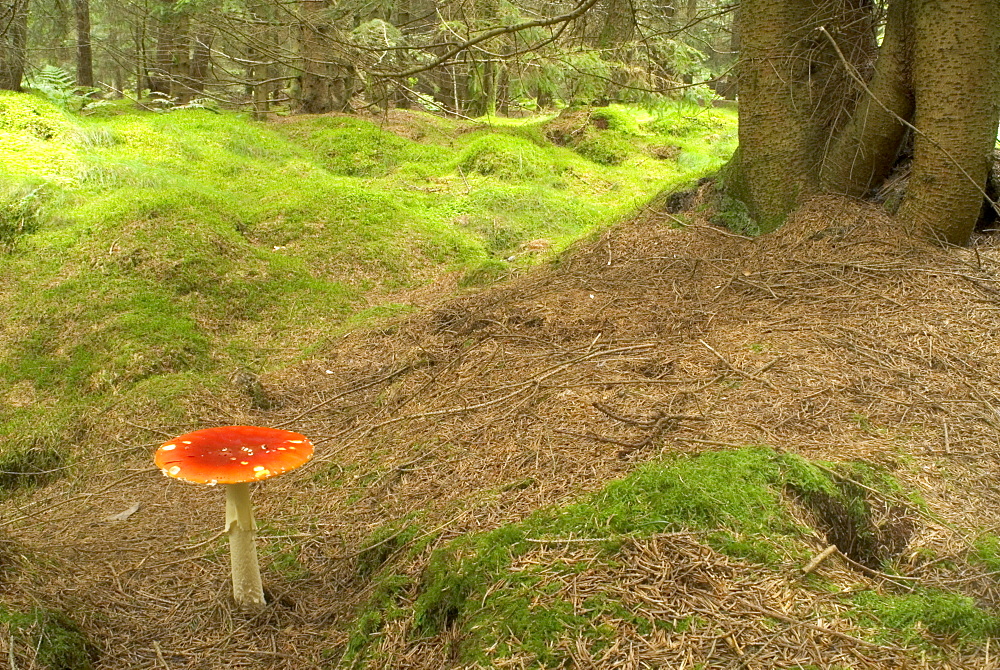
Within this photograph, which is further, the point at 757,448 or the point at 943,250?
the point at 943,250

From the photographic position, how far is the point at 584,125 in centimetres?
1291

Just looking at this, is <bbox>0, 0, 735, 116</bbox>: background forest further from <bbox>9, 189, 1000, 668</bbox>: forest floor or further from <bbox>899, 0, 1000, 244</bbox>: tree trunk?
<bbox>9, 189, 1000, 668</bbox>: forest floor

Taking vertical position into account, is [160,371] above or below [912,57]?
below

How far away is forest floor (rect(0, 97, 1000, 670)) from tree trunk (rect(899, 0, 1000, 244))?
0.93 ft

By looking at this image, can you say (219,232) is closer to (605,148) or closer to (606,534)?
(606,534)

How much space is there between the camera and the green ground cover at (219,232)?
5.33 metres

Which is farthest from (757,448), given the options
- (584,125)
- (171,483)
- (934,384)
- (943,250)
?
(584,125)

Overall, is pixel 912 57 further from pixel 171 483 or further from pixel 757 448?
pixel 171 483

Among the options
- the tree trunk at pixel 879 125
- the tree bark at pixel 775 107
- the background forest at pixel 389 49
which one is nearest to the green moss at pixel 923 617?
the tree trunk at pixel 879 125

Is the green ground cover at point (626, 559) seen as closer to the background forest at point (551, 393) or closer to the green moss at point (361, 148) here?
the background forest at point (551, 393)

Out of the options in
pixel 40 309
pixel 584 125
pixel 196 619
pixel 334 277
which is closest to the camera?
pixel 196 619

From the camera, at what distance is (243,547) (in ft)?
9.92

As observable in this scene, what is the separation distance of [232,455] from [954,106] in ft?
15.0

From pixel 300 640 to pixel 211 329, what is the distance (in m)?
3.83
